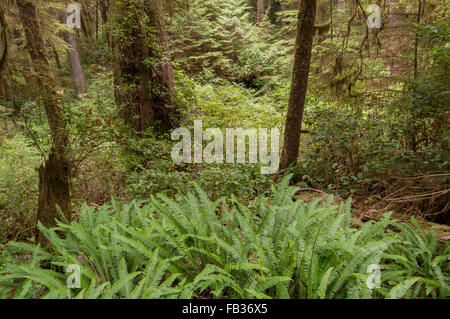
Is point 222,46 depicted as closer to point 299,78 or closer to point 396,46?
point 396,46

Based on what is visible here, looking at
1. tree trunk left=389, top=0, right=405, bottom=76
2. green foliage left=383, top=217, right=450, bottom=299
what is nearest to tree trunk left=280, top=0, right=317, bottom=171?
tree trunk left=389, top=0, right=405, bottom=76

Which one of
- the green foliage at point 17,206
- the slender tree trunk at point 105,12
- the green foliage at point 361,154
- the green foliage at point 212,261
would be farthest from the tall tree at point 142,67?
the green foliage at point 212,261

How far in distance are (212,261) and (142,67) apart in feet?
18.7

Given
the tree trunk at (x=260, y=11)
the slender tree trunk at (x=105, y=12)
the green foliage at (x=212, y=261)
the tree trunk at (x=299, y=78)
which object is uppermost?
the tree trunk at (x=260, y=11)

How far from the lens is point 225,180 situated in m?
4.24

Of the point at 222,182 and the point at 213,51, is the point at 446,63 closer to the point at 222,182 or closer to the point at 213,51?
the point at 222,182

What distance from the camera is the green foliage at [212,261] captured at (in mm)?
1774

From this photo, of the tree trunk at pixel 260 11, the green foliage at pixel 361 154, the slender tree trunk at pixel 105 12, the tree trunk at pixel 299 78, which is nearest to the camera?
the green foliage at pixel 361 154

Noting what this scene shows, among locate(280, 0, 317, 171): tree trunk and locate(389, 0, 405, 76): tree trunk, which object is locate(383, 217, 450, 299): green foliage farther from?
locate(389, 0, 405, 76): tree trunk

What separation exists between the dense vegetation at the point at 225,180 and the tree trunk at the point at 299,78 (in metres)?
0.03

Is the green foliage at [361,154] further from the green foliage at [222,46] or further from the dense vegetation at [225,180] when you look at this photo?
the green foliage at [222,46]

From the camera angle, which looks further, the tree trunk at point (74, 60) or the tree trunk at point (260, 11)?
the tree trunk at point (260, 11)

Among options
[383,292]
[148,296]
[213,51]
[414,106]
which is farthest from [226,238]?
[213,51]

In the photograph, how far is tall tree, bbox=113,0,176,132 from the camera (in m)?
6.09
